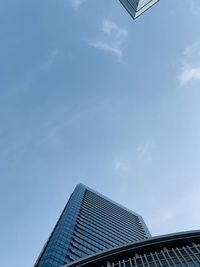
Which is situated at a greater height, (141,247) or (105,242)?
(105,242)

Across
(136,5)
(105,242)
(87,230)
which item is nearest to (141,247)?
(105,242)

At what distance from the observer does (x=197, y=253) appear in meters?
35.1

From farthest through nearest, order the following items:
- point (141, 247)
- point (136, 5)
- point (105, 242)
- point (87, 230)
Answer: point (87, 230) < point (105, 242) < point (136, 5) < point (141, 247)

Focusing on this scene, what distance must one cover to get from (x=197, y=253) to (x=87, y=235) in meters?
43.3

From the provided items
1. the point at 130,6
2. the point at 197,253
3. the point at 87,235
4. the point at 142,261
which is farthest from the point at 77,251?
the point at 130,6

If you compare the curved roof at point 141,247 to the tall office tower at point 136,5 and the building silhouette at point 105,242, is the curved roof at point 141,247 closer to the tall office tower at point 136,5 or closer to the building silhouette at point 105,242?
the building silhouette at point 105,242

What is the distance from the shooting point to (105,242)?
75.8 metres

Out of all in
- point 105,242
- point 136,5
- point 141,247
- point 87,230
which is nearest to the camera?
point 141,247

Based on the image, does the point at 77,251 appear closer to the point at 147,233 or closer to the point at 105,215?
the point at 105,215

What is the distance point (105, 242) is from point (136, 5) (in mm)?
60237

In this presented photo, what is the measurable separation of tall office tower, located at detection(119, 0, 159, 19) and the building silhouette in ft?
130

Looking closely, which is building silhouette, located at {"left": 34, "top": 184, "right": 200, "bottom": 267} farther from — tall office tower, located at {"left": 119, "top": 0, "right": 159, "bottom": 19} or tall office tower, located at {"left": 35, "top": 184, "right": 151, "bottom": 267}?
tall office tower, located at {"left": 119, "top": 0, "right": 159, "bottom": 19}

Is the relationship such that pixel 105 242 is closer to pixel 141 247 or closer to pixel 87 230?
pixel 87 230

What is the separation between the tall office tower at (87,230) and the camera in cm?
5719
